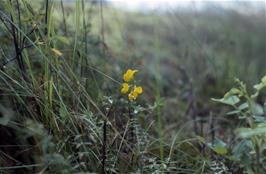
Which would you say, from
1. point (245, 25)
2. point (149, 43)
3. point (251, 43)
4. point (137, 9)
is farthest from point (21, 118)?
point (137, 9)

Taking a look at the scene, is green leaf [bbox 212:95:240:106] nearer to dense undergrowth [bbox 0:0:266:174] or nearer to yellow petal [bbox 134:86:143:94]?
dense undergrowth [bbox 0:0:266:174]

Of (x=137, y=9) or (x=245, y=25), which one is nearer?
(x=245, y=25)

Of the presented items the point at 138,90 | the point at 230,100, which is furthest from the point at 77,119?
the point at 230,100

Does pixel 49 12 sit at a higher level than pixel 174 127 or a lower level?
higher

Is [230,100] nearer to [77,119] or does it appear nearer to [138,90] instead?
[138,90]

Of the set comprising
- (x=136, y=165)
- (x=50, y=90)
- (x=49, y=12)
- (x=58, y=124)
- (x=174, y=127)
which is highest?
(x=49, y=12)

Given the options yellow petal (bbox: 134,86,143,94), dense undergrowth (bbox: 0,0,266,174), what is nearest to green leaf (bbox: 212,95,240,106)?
dense undergrowth (bbox: 0,0,266,174)

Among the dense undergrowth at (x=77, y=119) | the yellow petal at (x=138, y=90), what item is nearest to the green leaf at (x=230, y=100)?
the dense undergrowth at (x=77, y=119)

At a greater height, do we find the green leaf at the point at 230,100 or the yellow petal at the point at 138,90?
the yellow petal at the point at 138,90

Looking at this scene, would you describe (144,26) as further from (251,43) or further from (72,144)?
(72,144)

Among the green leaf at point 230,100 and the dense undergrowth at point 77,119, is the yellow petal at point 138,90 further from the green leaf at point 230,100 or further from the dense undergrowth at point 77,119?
the green leaf at point 230,100

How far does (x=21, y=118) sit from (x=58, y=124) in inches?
4.8

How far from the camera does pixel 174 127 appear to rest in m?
2.34

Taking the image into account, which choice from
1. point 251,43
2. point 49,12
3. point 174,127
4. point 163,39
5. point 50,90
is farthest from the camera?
point 163,39
